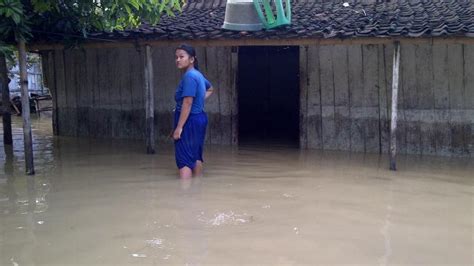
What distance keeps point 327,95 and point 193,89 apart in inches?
150

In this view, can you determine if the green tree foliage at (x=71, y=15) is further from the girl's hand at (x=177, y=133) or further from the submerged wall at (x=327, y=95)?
the submerged wall at (x=327, y=95)

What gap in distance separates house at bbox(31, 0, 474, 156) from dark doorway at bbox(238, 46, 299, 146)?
1101 millimetres

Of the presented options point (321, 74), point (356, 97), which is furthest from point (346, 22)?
point (356, 97)

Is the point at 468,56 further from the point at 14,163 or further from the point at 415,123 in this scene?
the point at 14,163

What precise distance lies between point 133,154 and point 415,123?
493 cm

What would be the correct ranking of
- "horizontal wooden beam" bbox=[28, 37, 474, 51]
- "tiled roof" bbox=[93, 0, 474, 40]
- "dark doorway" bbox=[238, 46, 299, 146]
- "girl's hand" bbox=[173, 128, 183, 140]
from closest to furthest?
"girl's hand" bbox=[173, 128, 183, 140], "horizontal wooden beam" bbox=[28, 37, 474, 51], "tiled roof" bbox=[93, 0, 474, 40], "dark doorway" bbox=[238, 46, 299, 146]

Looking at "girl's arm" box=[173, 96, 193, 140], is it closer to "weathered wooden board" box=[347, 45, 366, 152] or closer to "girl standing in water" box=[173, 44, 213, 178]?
"girl standing in water" box=[173, 44, 213, 178]

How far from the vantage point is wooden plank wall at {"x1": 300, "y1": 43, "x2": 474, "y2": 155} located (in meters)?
8.43

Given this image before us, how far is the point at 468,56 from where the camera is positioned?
8336mm

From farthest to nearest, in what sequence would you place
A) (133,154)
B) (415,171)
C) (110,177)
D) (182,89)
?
(133,154), (415,171), (110,177), (182,89)

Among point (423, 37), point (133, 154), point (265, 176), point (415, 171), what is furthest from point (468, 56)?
point (133, 154)

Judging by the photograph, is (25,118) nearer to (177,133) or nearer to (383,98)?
(177,133)

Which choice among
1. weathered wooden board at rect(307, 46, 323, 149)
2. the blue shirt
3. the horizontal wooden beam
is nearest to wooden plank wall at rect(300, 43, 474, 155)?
weathered wooden board at rect(307, 46, 323, 149)

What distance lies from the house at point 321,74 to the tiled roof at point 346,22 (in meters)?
0.02
